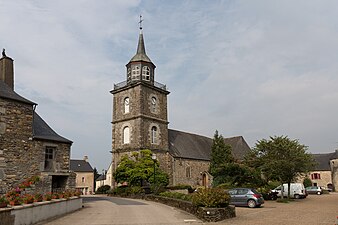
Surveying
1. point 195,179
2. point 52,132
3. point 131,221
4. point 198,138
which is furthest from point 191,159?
point 131,221

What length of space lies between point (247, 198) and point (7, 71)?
17529mm

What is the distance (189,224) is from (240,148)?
37.8 meters

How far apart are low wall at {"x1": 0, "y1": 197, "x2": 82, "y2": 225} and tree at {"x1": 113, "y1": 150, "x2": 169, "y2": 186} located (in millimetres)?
12670

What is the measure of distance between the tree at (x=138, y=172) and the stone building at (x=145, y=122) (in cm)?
288

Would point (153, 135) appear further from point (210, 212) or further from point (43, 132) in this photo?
point (210, 212)

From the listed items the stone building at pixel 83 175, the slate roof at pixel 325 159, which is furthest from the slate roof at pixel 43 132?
the slate roof at pixel 325 159

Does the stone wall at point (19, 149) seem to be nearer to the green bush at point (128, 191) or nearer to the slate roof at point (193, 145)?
the green bush at point (128, 191)

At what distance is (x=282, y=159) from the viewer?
2638cm

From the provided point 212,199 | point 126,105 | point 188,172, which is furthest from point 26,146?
point 188,172

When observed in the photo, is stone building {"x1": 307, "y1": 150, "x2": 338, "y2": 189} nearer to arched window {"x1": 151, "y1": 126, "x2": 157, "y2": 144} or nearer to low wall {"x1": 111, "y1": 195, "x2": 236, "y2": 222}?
arched window {"x1": 151, "y1": 126, "x2": 157, "y2": 144}

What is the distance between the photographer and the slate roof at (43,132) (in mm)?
18098

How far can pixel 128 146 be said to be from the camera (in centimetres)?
3478

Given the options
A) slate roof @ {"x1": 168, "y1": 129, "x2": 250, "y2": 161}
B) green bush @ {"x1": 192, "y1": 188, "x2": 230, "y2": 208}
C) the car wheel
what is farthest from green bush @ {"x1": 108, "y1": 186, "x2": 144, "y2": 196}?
green bush @ {"x1": 192, "y1": 188, "x2": 230, "y2": 208}

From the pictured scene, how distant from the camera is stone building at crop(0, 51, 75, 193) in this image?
16094 mm
